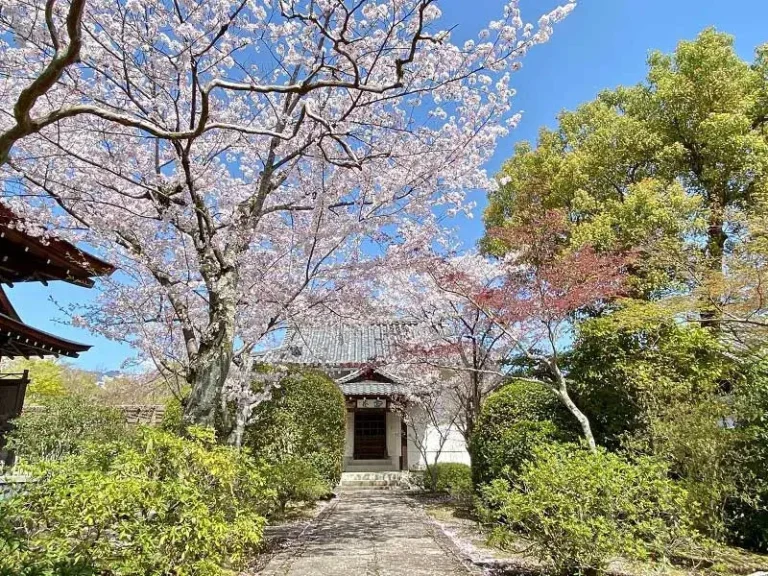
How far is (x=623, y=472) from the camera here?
443 cm

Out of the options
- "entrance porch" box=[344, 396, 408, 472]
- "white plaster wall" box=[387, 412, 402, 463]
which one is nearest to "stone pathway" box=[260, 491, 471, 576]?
"entrance porch" box=[344, 396, 408, 472]

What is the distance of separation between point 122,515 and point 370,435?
16.1 meters

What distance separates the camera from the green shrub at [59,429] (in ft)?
26.9

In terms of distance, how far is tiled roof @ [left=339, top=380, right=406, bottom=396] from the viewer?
691 inches

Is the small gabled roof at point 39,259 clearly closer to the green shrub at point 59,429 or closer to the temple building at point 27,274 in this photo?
the temple building at point 27,274

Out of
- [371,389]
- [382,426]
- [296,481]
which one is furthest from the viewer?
[382,426]

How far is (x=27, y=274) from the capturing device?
8.47 meters

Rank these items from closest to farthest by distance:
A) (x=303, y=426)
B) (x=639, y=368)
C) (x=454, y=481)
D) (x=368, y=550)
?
(x=368, y=550), (x=639, y=368), (x=303, y=426), (x=454, y=481)

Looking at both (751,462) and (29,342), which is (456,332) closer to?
(751,462)

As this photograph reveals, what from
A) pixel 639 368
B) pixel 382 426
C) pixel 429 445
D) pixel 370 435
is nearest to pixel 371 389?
pixel 382 426

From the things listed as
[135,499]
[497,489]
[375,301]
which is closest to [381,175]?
[375,301]

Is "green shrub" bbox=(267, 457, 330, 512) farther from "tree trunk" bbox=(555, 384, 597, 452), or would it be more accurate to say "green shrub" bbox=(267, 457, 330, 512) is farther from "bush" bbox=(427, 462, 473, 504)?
"tree trunk" bbox=(555, 384, 597, 452)

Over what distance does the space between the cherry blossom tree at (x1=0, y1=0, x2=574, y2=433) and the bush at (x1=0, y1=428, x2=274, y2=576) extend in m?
1.06

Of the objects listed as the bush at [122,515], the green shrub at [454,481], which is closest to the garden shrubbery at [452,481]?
the green shrub at [454,481]
